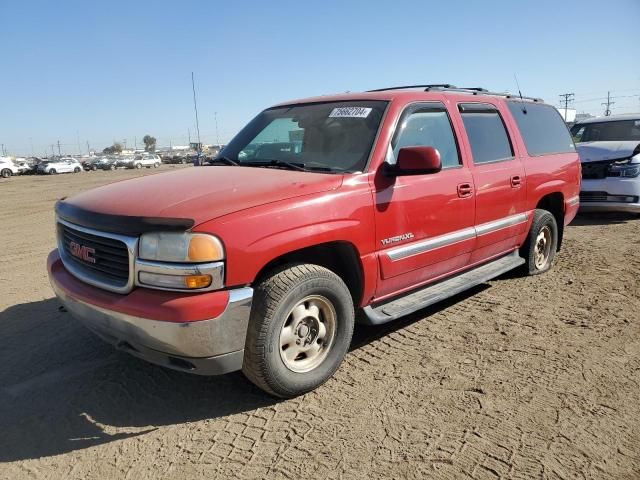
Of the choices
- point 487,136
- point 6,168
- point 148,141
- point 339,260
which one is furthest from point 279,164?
point 148,141

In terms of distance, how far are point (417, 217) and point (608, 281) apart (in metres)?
2.94

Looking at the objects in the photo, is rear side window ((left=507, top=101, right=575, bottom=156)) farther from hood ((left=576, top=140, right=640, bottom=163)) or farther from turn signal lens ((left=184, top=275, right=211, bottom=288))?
turn signal lens ((left=184, top=275, right=211, bottom=288))

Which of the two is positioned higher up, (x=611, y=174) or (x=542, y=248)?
(x=611, y=174)

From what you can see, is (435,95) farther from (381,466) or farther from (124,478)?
(124,478)

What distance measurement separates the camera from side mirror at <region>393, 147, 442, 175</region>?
325cm

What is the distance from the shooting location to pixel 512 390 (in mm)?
3051

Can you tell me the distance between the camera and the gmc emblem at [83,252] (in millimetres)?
2930

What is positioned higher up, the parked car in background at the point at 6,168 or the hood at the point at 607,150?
the hood at the point at 607,150

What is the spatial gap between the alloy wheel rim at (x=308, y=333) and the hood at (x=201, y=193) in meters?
0.67

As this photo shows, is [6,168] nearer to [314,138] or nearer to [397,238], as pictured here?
[314,138]

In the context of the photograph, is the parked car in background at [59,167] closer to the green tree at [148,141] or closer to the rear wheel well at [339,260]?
the rear wheel well at [339,260]

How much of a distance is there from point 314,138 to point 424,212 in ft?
3.29

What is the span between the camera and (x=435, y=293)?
392 centimetres

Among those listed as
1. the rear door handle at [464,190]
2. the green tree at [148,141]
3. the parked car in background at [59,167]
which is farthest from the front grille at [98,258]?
the green tree at [148,141]
